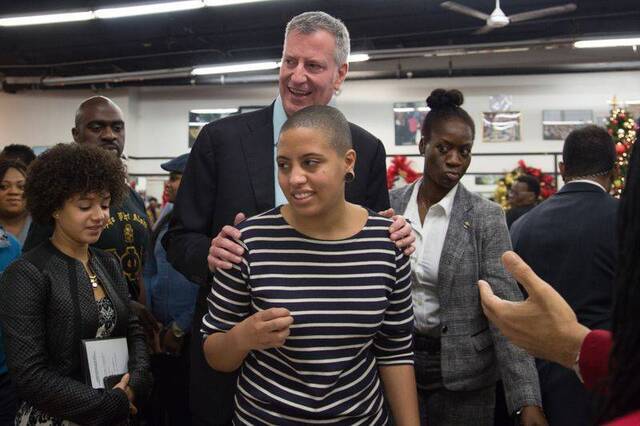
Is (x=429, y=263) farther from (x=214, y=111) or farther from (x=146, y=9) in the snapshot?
(x=214, y=111)

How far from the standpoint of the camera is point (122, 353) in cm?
215

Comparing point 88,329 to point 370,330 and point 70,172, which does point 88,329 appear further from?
point 370,330

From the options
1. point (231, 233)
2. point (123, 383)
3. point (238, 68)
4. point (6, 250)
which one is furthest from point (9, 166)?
Result: point (238, 68)

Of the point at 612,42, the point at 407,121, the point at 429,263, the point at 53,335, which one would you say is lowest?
the point at 53,335

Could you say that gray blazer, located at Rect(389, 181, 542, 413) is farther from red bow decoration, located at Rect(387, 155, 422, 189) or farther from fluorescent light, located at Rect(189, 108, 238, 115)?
fluorescent light, located at Rect(189, 108, 238, 115)

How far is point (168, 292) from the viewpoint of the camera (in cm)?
311

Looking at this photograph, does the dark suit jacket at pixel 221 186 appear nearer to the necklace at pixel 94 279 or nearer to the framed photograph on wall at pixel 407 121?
the necklace at pixel 94 279

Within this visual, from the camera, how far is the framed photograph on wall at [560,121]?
11445mm

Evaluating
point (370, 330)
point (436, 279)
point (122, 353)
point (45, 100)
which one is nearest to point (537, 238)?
point (436, 279)

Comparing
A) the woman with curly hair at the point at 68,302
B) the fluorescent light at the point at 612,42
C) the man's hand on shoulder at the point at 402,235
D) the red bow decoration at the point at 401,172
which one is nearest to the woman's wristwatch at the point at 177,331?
the woman with curly hair at the point at 68,302

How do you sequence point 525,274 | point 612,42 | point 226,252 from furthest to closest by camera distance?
point 612,42
point 226,252
point 525,274

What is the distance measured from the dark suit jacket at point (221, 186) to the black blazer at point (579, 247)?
0.94m

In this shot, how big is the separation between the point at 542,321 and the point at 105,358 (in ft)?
5.06

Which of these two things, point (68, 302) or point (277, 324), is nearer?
point (277, 324)
